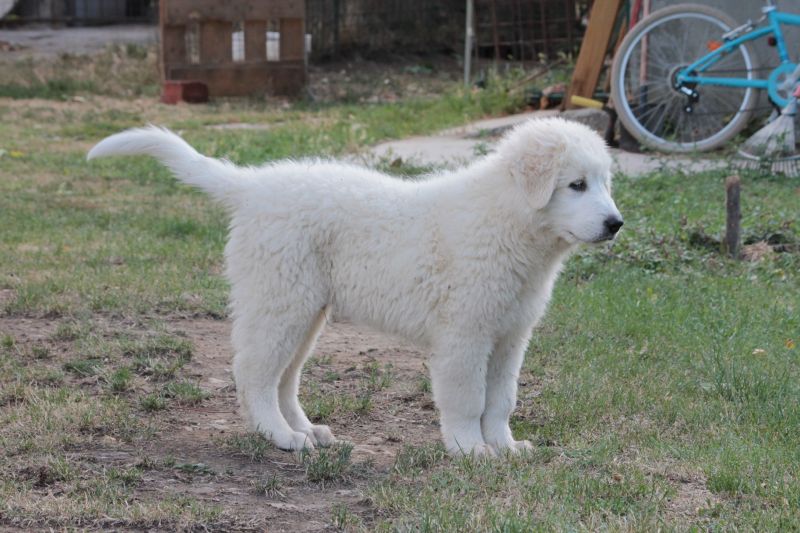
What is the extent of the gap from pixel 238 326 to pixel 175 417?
1.91 ft

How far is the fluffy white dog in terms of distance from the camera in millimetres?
4379

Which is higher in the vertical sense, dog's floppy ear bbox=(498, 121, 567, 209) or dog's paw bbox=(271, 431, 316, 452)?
dog's floppy ear bbox=(498, 121, 567, 209)

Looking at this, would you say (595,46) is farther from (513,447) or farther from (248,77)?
(513,447)

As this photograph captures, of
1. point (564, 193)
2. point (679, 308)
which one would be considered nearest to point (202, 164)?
point (564, 193)

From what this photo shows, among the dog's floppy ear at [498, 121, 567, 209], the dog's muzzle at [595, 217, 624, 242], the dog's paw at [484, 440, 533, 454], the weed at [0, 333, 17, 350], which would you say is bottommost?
the dog's paw at [484, 440, 533, 454]

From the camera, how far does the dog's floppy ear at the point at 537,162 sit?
14.2 ft

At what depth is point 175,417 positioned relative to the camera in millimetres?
4867

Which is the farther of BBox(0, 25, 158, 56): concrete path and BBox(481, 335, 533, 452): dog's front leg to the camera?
BBox(0, 25, 158, 56): concrete path

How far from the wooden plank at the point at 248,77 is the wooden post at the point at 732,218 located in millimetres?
9879

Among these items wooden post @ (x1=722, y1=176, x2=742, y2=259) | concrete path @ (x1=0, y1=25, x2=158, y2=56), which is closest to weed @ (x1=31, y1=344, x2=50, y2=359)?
wooden post @ (x1=722, y1=176, x2=742, y2=259)

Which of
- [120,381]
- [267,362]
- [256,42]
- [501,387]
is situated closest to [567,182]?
→ [501,387]

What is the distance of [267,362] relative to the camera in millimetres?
4504

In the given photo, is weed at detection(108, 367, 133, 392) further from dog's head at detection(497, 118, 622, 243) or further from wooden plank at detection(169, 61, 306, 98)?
wooden plank at detection(169, 61, 306, 98)

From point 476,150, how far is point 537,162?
18.4ft
